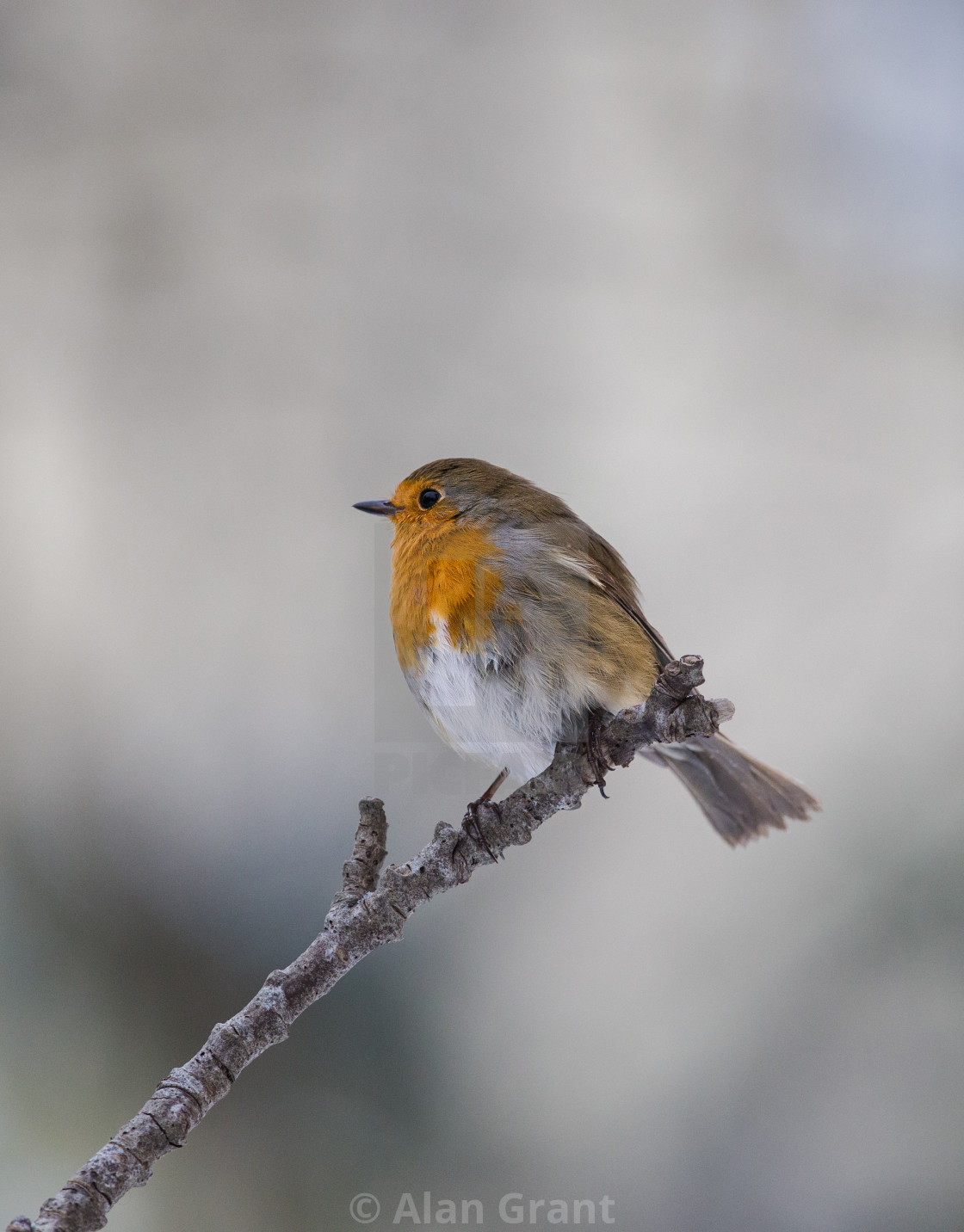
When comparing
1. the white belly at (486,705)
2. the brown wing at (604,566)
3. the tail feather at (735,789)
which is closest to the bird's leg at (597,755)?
the white belly at (486,705)

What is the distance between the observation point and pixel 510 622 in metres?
1.45

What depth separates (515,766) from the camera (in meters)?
1.67

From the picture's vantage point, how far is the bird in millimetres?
1463

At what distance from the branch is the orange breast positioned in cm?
26

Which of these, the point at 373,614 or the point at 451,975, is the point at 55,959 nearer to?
the point at 451,975

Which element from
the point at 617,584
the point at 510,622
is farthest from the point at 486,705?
the point at 617,584

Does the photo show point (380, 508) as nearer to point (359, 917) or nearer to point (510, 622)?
point (510, 622)

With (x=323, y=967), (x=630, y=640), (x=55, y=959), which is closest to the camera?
(x=323, y=967)

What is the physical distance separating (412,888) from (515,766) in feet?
1.62

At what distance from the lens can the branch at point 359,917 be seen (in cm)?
93

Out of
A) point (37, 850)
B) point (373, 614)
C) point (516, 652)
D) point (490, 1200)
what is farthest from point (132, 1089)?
point (516, 652)

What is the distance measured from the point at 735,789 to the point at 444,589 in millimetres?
721

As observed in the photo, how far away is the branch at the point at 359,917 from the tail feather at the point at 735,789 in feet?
1.81

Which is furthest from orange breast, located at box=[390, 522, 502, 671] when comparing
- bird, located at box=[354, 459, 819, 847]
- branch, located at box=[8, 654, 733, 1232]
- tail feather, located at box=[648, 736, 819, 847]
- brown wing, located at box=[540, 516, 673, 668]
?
tail feather, located at box=[648, 736, 819, 847]
